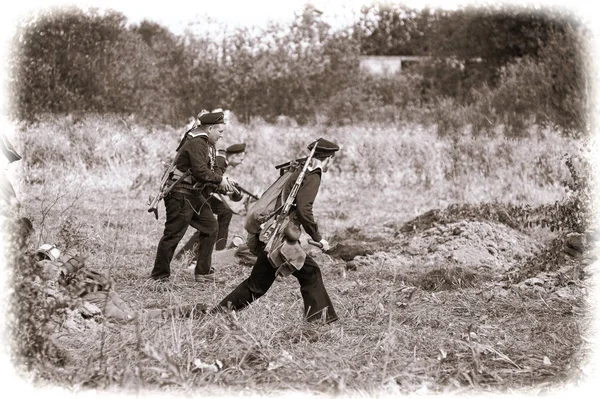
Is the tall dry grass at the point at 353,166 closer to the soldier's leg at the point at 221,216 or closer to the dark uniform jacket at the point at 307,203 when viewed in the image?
the soldier's leg at the point at 221,216

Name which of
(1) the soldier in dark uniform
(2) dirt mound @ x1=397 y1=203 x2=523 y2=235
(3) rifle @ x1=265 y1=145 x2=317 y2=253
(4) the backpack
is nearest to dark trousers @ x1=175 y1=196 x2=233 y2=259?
(1) the soldier in dark uniform

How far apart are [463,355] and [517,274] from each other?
2788 mm

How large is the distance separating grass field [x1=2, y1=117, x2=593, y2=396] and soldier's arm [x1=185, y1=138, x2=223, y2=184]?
1.08 meters

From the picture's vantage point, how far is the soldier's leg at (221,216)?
353 inches

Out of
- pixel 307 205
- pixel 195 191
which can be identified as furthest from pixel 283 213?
pixel 195 191

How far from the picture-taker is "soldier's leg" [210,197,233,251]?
897 cm

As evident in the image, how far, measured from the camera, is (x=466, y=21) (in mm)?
28453

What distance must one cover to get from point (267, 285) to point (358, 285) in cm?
184

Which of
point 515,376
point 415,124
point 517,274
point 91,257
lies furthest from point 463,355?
point 415,124

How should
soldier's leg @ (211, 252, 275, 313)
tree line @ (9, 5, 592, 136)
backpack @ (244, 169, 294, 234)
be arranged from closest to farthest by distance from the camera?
backpack @ (244, 169, 294, 234), soldier's leg @ (211, 252, 275, 313), tree line @ (9, 5, 592, 136)

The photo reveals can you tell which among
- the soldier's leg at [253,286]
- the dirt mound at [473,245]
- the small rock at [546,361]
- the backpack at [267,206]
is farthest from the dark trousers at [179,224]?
the small rock at [546,361]

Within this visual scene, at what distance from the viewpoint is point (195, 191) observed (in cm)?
771

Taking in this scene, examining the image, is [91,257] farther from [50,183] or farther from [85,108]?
[85,108]

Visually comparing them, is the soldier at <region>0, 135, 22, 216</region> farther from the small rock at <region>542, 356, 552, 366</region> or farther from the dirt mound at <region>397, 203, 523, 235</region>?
the dirt mound at <region>397, 203, 523, 235</region>
